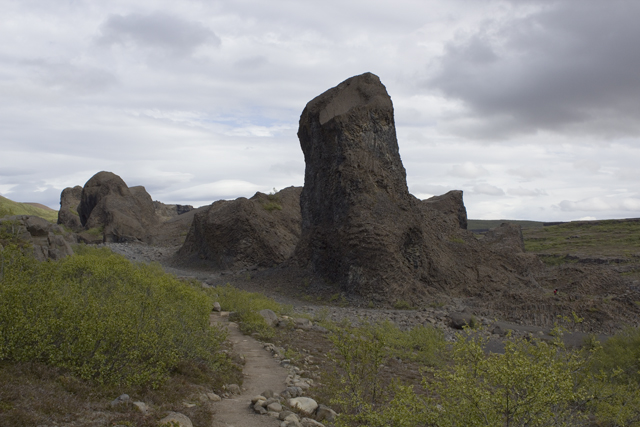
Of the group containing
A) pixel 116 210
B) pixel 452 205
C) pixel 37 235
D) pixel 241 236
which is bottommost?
pixel 241 236

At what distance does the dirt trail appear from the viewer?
609cm

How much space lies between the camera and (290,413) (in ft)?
20.6

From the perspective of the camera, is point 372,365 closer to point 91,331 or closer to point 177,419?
point 177,419

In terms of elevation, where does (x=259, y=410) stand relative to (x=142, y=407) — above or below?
below

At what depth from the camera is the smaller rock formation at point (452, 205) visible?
34594 mm

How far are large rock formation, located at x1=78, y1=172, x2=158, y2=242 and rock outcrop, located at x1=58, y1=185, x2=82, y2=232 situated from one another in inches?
60.6

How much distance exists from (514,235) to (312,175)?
18587mm

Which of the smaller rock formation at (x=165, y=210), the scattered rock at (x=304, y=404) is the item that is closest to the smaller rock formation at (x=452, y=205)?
the scattered rock at (x=304, y=404)

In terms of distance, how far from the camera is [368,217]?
20.6 metres

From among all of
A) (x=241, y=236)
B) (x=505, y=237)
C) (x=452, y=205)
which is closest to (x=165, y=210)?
(x=241, y=236)

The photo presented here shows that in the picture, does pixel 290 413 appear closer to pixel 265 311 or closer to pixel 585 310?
pixel 265 311

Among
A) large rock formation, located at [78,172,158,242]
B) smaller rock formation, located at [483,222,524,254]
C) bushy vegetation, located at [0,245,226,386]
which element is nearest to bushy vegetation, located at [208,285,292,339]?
bushy vegetation, located at [0,245,226,386]

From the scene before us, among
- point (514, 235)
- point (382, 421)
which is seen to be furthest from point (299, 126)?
point (382, 421)

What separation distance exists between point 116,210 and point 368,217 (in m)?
30.8
